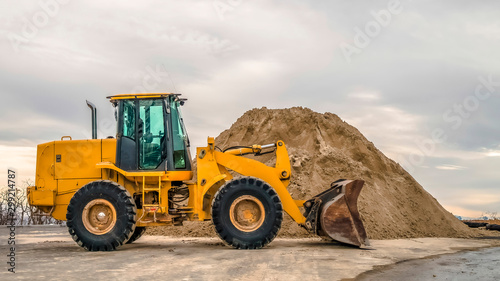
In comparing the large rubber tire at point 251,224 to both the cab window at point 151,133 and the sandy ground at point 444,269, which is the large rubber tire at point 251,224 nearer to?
the cab window at point 151,133

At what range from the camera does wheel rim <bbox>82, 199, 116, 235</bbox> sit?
11.3 m

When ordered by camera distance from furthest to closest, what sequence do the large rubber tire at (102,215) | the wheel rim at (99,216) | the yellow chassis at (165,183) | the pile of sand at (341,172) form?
the pile of sand at (341,172) → the yellow chassis at (165,183) → the wheel rim at (99,216) → the large rubber tire at (102,215)

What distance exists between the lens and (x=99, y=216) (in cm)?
1134

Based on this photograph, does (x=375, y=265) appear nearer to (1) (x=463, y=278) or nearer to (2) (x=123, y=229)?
(1) (x=463, y=278)

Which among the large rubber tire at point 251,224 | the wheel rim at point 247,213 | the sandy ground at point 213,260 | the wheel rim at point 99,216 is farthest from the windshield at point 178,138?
the sandy ground at point 213,260

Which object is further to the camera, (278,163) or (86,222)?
(278,163)

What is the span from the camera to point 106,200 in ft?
37.1

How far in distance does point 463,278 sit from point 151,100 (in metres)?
7.64

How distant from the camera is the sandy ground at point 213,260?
7.78 metres

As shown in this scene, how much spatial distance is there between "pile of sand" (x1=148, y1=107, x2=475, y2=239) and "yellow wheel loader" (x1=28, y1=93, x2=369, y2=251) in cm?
305

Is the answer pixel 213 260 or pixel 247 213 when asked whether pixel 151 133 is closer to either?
pixel 247 213

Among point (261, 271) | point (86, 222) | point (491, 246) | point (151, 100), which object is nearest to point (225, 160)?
point (151, 100)

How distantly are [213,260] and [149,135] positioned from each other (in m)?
3.84

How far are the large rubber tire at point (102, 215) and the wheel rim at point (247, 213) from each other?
223cm
